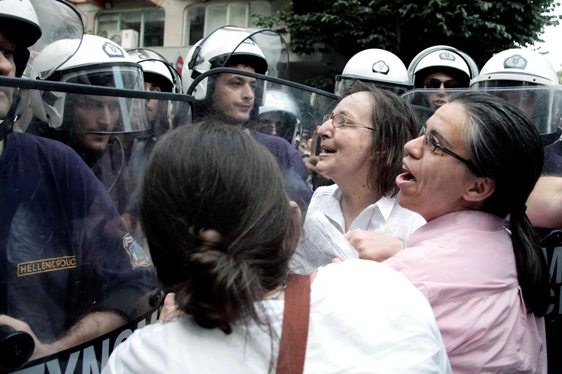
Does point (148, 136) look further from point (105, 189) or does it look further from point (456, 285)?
point (456, 285)

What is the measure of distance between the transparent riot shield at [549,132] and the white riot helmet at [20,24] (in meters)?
1.73

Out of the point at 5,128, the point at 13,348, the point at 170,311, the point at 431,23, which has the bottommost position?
the point at 13,348

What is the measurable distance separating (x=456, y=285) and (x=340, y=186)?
1.02 metres

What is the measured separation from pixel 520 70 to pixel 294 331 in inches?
130

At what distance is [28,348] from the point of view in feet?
4.64

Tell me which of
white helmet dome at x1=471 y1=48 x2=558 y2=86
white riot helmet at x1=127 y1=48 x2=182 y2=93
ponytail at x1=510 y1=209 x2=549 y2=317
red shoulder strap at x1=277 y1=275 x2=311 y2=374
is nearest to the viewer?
red shoulder strap at x1=277 y1=275 x2=311 y2=374

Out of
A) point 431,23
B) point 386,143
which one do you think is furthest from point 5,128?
point 431,23

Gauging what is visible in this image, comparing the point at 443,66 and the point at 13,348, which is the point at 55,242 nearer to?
the point at 13,348

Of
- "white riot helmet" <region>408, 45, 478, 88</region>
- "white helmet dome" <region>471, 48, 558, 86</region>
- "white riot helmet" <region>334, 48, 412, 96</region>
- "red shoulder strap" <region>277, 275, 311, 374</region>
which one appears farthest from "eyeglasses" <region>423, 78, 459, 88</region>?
"red shoulder strap" <region>277, 275, 311, 374</region>

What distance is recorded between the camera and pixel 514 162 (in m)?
1.52

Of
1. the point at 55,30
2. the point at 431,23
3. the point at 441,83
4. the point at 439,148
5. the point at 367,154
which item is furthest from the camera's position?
the point at 431,23

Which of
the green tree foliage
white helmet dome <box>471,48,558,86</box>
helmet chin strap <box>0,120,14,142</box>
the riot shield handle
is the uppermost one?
the green tree foliage

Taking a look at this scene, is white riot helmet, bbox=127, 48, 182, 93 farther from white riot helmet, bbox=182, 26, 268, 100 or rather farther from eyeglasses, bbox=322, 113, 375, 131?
eyeglasses, bbox=322, 113, 375, 131

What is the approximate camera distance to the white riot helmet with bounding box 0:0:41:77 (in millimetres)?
2125
